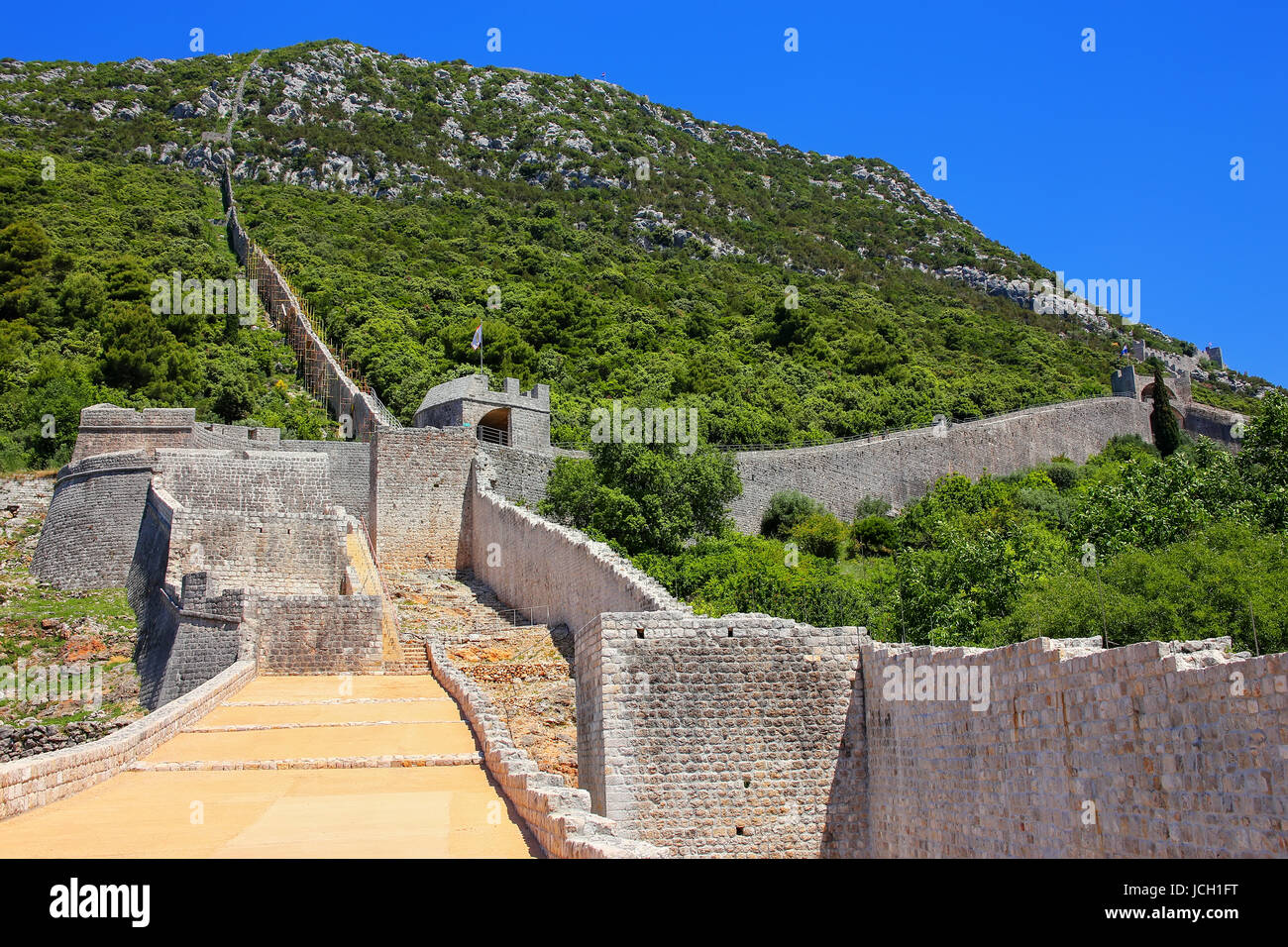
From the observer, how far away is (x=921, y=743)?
1084cm

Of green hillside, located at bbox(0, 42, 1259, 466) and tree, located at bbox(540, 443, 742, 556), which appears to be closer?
tree, located at bbox(540, 443, 742, 556)

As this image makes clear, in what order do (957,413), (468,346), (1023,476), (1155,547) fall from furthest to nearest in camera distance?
(957,413) < (468,346) < (1023,476) < (1155,547)

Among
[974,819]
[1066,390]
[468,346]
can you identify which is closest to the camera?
[974,819]

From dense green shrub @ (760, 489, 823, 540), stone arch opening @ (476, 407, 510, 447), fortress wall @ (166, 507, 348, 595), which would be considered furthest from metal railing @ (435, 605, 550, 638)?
dense green shrub @ (760, 489, 823, 540)

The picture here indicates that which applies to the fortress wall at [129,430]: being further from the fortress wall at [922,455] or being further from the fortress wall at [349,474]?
the fortress wall at [922,455]

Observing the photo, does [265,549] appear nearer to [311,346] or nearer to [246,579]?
[246,579]

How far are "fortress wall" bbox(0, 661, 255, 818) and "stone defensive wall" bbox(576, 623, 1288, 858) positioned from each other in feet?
14.9

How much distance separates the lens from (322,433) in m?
38.3

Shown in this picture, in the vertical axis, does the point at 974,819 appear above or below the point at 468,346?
below

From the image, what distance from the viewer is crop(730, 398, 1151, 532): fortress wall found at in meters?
39.0

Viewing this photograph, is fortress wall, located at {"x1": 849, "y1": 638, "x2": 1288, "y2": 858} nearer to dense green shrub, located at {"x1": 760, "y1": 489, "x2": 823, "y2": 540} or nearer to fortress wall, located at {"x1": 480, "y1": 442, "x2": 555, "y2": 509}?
fortress wall, located at {"x1": 480, "y1": 442, "x2": 555, "y2": 509}

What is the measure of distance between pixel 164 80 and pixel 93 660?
299 feet

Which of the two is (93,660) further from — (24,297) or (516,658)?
(24,297)

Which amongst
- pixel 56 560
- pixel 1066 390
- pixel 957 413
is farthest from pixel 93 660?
pixel 1066 390
